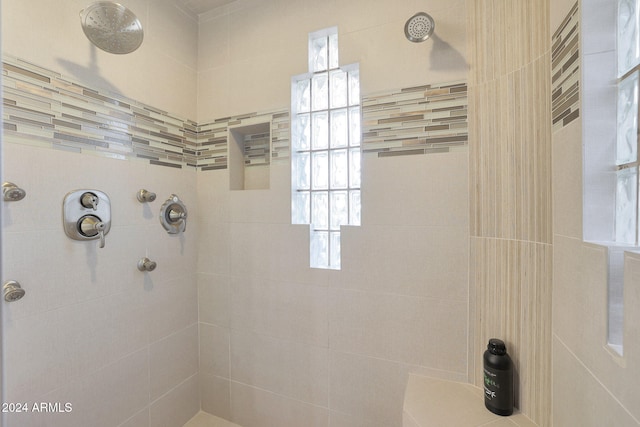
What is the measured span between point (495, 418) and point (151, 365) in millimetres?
1506

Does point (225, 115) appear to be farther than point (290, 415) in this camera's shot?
Yes

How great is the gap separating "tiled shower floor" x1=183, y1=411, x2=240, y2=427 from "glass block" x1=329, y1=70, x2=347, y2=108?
5.87 ft

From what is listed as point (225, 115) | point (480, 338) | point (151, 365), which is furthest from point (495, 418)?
point (225, 115)

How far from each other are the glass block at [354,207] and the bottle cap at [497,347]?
705 millimetres

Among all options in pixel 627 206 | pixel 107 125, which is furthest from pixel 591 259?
pixel 107 125

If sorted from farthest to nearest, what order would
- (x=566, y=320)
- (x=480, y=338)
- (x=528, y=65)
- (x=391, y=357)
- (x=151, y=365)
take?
(x=151, y=365) → (x=391, y=357) → (x=480, y=338) → (x=528, y=65) → (x=566, y=320)

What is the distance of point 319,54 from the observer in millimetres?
1523

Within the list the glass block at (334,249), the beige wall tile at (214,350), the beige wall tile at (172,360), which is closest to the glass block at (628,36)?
the glass block at (334,249)

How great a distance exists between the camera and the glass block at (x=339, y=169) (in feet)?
4.83

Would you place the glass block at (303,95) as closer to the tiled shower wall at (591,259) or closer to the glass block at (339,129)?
the glass block at (339,129)

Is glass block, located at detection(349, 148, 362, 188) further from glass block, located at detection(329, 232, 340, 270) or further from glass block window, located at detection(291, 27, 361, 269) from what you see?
glass block, located at detection(329, 232, 340, 270)

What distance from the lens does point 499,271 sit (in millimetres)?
1111

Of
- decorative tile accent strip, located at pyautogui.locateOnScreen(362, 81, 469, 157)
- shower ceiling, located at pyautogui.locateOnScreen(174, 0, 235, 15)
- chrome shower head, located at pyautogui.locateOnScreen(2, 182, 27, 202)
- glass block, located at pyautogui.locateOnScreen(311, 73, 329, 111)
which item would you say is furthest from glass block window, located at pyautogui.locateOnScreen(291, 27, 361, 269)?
chrome shower head, located at pyautogui.locateOnScreen(2, 182, 27, 202)

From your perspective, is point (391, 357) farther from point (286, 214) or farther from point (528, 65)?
point (528, 65)
